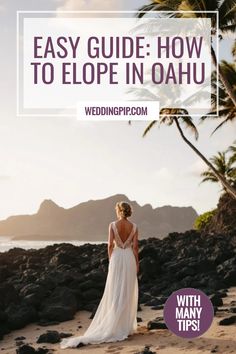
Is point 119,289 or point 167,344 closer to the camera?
point 167,344

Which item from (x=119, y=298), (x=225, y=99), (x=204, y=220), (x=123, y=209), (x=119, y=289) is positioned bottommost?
(x=119, y=298)

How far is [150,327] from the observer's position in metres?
9.04

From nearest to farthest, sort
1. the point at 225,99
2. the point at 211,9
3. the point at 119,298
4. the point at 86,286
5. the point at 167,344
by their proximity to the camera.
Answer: the point at 167,344 < the point at 119,298 < the point at 86,286 < the point at 211,9 < the point at 225,99

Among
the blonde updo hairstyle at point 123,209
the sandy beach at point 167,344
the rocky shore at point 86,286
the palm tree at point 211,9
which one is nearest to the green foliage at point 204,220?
the rocky shore at point 86,286

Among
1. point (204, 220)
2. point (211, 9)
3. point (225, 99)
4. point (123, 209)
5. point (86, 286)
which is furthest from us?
point (204, 220)

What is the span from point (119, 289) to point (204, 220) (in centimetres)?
2977

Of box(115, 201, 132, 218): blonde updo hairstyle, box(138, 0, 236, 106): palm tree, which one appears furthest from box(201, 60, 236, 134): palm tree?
box(115, 201, 132, 218): blonde updo hairstyle

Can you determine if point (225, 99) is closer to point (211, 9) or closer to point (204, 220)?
point (211, 9)

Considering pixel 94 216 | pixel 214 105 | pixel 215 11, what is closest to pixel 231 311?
pixel 215 11

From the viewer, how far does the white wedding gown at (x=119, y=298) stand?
8.55 metres

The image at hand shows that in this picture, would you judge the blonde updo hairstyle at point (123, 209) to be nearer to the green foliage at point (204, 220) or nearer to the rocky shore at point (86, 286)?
the rocky shore at point (86, 286)

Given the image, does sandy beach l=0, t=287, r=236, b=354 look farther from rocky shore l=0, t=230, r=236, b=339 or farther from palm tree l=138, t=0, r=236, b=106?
palm tree l=138, t=0, r=236, b=106

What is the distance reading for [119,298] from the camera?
8.62 metres

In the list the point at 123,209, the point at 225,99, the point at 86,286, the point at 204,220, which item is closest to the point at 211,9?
the point at 225,99
